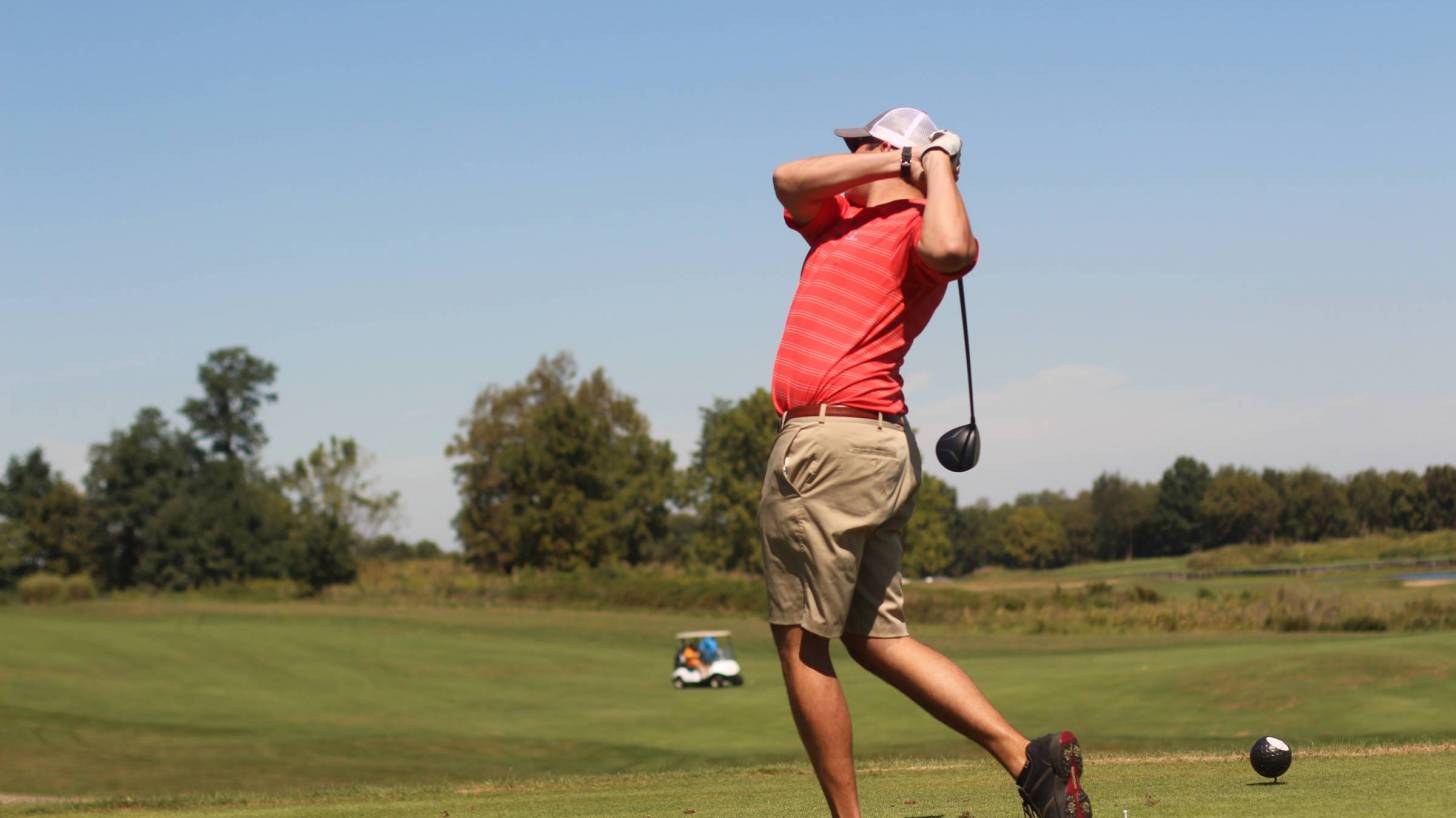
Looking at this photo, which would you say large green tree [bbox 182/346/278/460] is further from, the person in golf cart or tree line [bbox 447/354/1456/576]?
the person in golf cart

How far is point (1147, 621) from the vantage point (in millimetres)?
45906

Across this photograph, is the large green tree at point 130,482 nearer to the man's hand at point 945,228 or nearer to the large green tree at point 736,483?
the large green tree at point 736,483

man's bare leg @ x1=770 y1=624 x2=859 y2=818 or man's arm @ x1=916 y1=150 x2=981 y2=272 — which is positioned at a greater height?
man's arm @ x1=916 y1=150 x2=981 y2=272

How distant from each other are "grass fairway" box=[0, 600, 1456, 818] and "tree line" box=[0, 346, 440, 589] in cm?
4683

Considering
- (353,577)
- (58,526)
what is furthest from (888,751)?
(58,526)

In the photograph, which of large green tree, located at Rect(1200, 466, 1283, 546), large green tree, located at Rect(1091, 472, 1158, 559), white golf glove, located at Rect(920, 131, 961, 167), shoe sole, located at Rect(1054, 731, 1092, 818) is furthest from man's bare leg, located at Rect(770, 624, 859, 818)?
large green tree, located at Rect(1091, 472, 1158, 559)

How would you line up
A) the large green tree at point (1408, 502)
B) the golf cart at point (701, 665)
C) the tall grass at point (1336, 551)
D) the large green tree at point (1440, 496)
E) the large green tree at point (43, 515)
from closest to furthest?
the golf cart at point (701, 665) → the large green tree at point (1440, 496) → the large green tree at point (1408, 502) → the tall grass at point (1336, 551) → the large green tree at point (43, 515)

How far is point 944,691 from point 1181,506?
124016 millimetres

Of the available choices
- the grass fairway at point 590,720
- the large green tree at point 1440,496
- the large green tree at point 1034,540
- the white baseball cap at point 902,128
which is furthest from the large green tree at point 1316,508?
the white baseball cap at point 902,128

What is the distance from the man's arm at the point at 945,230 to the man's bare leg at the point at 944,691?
3.60 ft

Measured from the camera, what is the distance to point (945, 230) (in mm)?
4418

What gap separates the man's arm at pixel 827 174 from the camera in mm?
4609

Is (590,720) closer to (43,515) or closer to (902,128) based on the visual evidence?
(902,128)

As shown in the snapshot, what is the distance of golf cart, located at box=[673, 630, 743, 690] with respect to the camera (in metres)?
30.0
